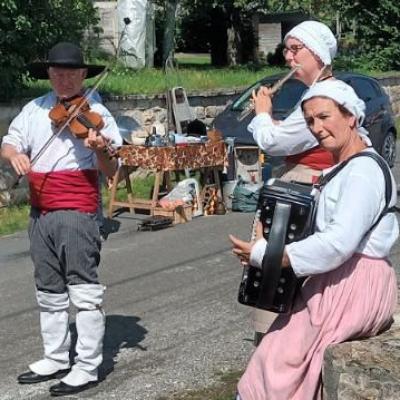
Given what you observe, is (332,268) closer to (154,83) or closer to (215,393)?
(215,393)

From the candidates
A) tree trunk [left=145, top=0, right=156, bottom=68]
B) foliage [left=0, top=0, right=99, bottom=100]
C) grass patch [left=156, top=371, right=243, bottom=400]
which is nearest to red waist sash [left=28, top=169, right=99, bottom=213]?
grass patch [left=156, top=371, right=243, bottom=400]

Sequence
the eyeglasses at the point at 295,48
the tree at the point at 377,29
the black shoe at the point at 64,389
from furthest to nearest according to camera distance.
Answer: the tree at the point at 377,29 < the black shoe at the point at 64,389 < the eyeglasses at the point at 295,48

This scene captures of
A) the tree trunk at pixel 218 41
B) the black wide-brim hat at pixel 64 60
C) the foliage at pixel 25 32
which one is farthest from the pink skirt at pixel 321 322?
the tree trunk at pixel 218 41

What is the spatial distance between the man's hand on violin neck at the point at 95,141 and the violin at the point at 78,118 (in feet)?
0.11

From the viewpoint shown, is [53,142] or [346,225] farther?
[53,142]

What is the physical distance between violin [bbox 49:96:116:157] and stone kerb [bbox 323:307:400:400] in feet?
6.12

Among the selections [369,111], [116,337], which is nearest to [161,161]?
[369,111]

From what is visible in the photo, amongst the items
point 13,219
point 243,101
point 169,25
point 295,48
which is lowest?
point 13,219

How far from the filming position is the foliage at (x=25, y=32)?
10.2 metres

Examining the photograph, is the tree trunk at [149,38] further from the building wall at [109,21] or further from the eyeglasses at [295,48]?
the eyeglasses at [295,48]

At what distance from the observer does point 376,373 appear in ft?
10.7

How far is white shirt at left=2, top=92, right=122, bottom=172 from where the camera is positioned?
15.7 ft

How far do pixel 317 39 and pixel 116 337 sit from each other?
2.68m

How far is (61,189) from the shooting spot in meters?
4.81
